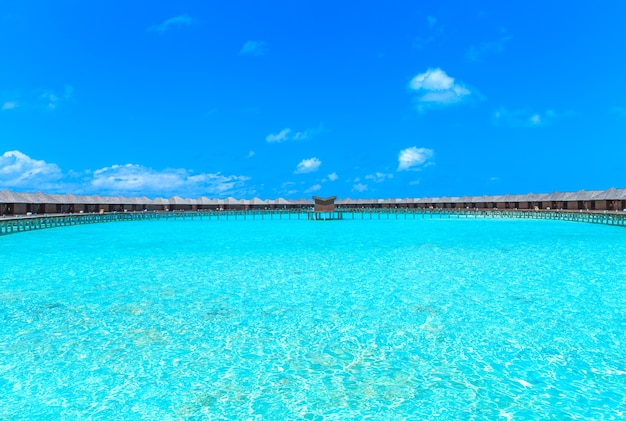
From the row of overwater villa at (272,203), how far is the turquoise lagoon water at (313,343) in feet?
110

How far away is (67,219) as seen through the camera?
36281 millimetres

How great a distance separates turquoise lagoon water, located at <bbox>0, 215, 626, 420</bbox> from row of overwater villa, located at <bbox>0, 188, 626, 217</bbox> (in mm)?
33471

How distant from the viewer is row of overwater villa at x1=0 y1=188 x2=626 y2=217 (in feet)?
132

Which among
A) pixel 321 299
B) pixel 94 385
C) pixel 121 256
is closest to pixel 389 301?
pixel 321 299

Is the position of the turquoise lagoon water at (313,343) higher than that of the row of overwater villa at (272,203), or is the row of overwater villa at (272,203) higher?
the row of overwater villa at (272,203)

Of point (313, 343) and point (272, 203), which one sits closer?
point (313, 343)

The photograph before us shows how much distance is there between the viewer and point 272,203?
6334 centimetres

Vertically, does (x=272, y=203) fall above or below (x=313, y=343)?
above

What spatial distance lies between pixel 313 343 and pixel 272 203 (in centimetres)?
5725

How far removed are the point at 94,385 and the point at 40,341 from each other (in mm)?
2062

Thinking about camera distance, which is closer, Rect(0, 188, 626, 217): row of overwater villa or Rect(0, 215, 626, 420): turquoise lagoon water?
Rect(0, 215, 626, 420): turquoise lagoon water

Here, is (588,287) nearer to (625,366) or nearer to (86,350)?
(625,366)

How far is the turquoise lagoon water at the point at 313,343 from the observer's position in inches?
183

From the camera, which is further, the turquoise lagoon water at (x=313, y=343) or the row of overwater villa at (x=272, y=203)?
the row of overwater villa at (x=272, y=203)
